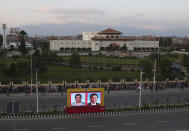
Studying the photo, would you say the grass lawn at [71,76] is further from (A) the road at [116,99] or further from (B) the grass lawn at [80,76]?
(A) the road at [116,99]

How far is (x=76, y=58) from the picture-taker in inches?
1690

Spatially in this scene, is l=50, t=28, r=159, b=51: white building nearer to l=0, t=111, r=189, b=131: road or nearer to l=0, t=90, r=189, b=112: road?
l=0, t=90, r=189, b=112: road

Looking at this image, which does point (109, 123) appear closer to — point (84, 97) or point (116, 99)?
point (84, 97)

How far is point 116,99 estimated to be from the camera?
2153 centimetres

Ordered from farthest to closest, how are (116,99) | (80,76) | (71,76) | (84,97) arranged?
(80,76), (71,76), (116,99), (84,97)

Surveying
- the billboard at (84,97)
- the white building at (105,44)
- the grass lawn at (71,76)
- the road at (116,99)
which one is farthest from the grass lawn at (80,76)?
the white building at (105,44)

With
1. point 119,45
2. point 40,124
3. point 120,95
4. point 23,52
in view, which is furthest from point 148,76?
point 119,45

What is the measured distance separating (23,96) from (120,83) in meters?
11.0

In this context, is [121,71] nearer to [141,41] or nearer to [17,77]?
[17,77]

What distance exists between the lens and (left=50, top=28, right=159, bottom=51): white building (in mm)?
81000

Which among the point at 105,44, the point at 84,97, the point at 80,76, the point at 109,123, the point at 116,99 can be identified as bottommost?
the point at 116,99

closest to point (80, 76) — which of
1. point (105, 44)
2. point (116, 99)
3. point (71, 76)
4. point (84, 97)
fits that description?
point (71, 76)

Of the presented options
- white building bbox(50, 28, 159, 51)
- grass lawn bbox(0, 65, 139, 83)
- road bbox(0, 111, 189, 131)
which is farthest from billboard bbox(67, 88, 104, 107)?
white building bbox(50, 28, 159, 51)

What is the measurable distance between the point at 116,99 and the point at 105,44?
61854 millimetres
